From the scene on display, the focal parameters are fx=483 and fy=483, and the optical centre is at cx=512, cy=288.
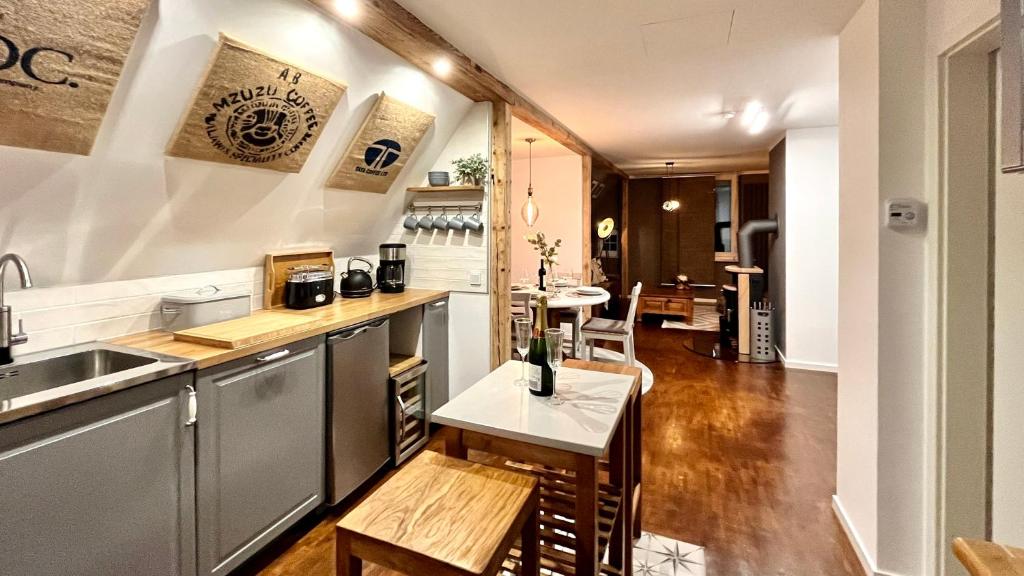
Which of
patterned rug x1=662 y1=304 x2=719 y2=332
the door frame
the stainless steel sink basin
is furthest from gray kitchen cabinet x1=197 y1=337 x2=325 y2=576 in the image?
patterned rug x1=662 y1=304 x2=719 y2=332

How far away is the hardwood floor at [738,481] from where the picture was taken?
2.01m

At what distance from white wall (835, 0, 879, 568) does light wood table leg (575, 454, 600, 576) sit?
130cm

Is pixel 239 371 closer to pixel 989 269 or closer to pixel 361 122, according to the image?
pixel 361 122

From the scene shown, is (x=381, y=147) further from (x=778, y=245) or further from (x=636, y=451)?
(x=778, y=245)

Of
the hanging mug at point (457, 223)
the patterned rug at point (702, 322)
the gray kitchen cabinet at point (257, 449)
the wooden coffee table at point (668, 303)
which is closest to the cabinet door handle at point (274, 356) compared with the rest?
the gray kitchen cabinet at point (257, 449)

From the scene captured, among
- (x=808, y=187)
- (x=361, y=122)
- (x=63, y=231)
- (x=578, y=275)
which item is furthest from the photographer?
(x=578, y=275)

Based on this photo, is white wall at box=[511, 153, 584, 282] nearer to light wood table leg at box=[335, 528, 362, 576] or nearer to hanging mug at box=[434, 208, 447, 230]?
hanging mug at box=[434, 208, 447, 230]

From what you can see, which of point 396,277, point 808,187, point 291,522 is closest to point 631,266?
point 808,187

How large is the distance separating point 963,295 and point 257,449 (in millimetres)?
2615

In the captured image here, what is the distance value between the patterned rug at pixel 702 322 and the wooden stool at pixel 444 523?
20.6ft

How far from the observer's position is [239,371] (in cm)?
182

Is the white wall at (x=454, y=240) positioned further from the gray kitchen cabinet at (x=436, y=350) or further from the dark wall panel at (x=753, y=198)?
the dark wall panel at (x=753, y=198)

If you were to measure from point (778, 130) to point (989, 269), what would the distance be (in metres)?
3.62

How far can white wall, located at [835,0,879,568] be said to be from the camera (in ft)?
6.13
